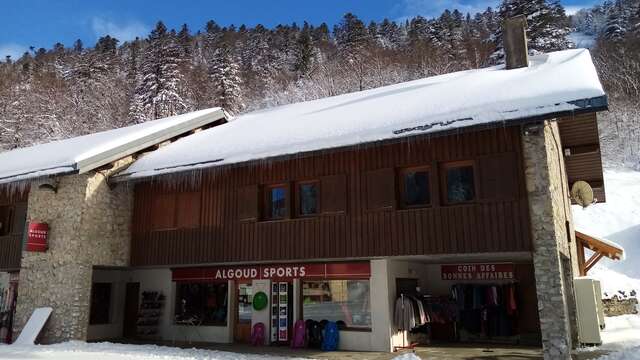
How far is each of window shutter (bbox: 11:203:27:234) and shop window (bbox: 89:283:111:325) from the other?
10.2 ft

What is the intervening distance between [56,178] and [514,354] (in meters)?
13.1

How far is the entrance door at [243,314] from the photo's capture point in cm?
1496

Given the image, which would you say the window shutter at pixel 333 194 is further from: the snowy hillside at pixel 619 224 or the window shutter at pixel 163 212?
the snowy hillside at pixel 619 224

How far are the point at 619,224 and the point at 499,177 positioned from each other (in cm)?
2415

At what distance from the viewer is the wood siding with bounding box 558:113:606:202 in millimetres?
13055

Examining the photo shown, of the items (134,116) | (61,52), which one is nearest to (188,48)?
(61,52)

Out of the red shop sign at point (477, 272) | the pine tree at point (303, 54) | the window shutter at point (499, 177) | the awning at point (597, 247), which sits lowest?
the red shop sign at point (477, 272)

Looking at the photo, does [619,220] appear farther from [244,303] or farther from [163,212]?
[163,212]

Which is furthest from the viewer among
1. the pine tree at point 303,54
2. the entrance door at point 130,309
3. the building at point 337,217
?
the pine tree at point 303,54

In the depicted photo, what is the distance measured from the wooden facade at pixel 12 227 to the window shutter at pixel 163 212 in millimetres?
4378

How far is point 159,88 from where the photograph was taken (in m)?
39.7

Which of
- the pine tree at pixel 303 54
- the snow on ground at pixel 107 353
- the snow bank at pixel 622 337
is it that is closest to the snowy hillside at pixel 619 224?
the snow bank at pixel 622 337

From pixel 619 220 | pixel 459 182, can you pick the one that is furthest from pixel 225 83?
pixel 459 182

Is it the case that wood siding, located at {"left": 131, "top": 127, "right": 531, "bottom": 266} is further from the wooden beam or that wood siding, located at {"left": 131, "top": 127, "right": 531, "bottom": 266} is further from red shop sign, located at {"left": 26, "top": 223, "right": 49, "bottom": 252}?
the wooden beam
